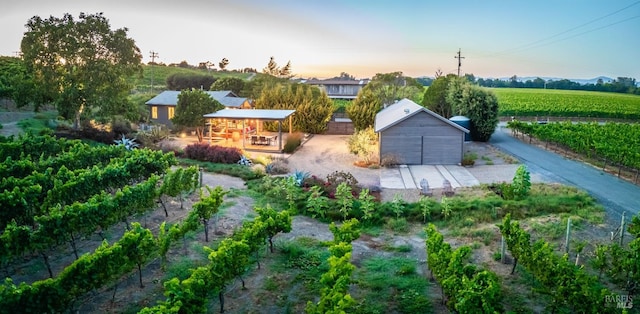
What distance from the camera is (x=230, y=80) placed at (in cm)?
5531

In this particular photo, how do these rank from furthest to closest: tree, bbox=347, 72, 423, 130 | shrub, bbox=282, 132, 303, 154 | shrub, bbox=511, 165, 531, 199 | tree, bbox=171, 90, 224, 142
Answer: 1. tree, bbox=347, 72, 423, 130
2. tree, bbox=171, 90, 224, 142
3. shrub, bbox=282, 132, 303, 154
4. shrub, bbox=511, 165, 531, 199

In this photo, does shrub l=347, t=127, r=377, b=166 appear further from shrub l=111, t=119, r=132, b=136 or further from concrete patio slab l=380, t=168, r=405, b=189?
shrub l=111, t=119, r=132, b=136

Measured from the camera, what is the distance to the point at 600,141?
28.1 meters

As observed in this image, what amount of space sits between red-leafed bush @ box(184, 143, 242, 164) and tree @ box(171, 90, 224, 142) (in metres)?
6.29

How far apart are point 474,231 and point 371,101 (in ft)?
81.3

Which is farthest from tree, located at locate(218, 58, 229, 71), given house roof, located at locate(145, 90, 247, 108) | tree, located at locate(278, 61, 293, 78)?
house roof, located at locate(145, 90, 247, 108)

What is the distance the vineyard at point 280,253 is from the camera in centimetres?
873

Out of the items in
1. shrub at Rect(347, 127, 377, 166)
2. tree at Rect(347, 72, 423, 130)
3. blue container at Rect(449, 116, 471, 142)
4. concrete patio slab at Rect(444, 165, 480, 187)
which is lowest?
concrete patio slab at Rect(444, 165, 480, 187)

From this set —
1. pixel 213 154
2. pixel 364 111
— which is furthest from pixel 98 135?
pixel 364 111

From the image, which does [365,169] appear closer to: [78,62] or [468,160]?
[468,160]

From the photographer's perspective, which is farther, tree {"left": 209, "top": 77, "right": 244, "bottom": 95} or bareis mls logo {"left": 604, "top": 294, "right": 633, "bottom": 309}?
tree {"left": 209, "top": 77, "right": 244, "bottom": 95}

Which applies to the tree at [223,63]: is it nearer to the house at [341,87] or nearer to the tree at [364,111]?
the house at [341,87]

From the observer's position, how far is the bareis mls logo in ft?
28.3

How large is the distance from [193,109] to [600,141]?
1008 inches
